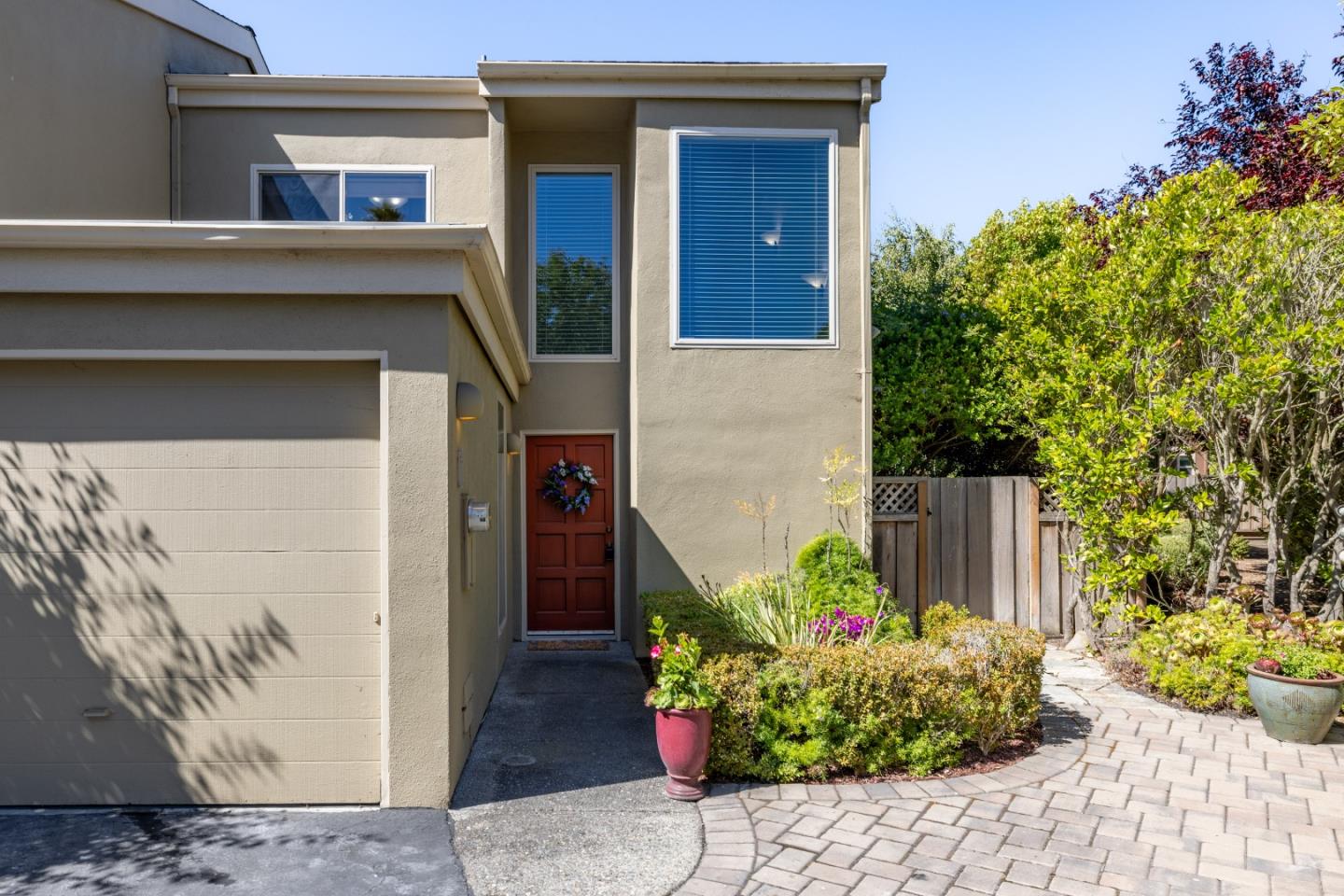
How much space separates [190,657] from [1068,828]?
Result: 15.4 ft

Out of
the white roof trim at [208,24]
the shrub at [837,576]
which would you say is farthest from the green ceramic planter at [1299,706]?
the white roof trim at [208,24]

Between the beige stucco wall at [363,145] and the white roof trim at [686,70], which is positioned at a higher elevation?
the white roof trim at [686,70]

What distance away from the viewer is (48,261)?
4.34 m

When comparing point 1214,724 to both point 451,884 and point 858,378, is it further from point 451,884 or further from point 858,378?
point 451,884

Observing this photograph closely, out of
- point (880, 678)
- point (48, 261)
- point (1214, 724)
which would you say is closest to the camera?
point (48, 261)

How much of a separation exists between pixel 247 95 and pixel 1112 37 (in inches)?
354

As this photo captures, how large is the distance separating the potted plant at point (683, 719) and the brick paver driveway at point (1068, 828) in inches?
8.2

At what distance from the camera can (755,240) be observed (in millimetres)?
8375

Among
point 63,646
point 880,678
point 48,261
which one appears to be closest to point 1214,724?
point 880,678

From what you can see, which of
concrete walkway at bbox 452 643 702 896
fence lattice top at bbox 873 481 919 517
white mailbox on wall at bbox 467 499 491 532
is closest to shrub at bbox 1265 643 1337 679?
fence lattice top at bbox 873 481 919 517

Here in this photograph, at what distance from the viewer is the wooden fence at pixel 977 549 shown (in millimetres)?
8797

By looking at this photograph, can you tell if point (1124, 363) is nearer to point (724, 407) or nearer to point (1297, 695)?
point (1297, 695)

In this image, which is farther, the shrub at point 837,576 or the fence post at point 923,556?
the fence post at point 923,556

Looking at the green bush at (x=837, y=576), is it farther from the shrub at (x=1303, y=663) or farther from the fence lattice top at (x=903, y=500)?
the shrub at (x=1303, y=663)
